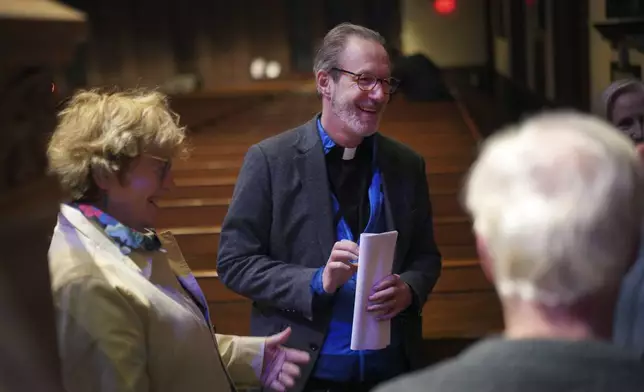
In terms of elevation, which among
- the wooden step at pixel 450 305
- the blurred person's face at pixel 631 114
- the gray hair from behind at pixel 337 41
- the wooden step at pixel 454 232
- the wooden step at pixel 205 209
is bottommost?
the wooden step at pixel 450 305

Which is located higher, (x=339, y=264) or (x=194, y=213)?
(x=339, y=264)

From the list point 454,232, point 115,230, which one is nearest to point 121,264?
point 115,230

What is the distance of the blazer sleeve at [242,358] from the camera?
1.83 metres

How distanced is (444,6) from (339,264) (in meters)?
10.3

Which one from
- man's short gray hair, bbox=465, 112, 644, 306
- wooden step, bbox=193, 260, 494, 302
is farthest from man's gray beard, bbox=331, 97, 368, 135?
wooden step, bbox=193, 260, 494, 302

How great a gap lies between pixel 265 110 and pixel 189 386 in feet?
23.7

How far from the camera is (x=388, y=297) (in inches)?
74.8

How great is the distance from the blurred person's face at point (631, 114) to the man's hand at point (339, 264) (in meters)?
0.69

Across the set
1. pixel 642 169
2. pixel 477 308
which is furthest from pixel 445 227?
pixel 642 169

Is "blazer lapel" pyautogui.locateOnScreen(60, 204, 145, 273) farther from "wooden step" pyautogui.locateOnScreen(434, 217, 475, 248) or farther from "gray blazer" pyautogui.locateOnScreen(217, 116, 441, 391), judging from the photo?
"wooden step" pyautogui.locateOnScreen(434, 217, 475, 248)

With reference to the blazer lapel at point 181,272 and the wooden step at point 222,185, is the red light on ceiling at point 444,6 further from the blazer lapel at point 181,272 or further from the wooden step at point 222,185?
the blazer lapel at point 181,272

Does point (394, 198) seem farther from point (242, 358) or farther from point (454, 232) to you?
point (454, 232)

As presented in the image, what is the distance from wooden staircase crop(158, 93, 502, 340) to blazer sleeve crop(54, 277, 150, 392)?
2.24 meters

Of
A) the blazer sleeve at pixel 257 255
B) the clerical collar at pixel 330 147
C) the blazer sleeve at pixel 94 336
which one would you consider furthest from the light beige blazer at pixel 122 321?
the clerical collar at pixel 330 147
